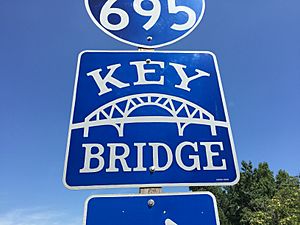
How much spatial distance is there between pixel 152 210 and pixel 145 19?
3.94 feet

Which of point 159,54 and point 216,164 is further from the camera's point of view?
point 159,54

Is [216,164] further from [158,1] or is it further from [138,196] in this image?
[158,1]

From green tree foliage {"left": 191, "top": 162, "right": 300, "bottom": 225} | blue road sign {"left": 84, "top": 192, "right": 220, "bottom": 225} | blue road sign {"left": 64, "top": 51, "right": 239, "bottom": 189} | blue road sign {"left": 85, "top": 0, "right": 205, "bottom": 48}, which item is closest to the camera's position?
blue road sign {"left": 84, "top": 192, "right": 220, "bottom": 225}

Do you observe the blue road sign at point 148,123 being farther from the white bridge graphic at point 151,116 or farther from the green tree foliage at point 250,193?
the green tree foliage at point 250,193

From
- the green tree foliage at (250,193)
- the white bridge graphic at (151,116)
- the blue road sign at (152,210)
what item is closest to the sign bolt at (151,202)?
the blue road sign at (152,210)

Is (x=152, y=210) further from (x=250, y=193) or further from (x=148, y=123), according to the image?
(x=250, y=193)

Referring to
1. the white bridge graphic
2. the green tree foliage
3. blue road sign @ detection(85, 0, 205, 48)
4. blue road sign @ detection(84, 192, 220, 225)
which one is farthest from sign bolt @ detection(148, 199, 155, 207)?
the green tree foliage

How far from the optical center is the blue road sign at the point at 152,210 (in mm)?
1176

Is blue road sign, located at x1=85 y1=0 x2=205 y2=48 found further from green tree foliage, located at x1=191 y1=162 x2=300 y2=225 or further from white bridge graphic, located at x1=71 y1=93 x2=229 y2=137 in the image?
green tree foliage, located at x1=191 y1=162 x2=300 y2=225

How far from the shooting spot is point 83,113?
145 centimetres

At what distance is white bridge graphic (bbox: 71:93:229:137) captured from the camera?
142 centimetres

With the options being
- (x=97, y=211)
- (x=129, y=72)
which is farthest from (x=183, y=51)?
(x=97, y=211)

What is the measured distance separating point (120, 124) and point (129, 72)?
35 cm

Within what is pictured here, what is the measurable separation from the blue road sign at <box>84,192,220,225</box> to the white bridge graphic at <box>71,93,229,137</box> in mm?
319
